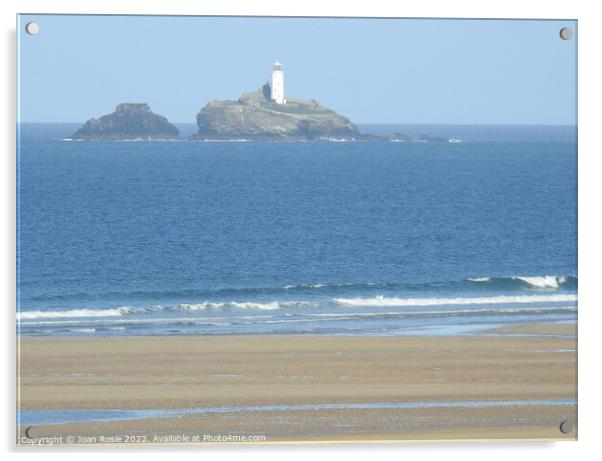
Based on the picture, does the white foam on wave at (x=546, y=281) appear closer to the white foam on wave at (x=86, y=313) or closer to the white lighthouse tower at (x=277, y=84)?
the white lighthouse tower at (x=277, y=84)

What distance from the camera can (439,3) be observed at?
454 inches

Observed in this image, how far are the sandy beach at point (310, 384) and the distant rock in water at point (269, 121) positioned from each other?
6.86 ft

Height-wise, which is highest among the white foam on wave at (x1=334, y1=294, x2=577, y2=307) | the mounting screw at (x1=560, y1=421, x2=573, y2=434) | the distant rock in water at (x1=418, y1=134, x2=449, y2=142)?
the distant rock in water at (x1=418, y1=134, x2=449, y2=142)

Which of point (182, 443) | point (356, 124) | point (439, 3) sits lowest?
point (182, 443)

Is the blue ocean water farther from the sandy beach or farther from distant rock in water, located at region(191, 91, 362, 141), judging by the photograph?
the sandy beach

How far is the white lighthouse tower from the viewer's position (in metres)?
12.6

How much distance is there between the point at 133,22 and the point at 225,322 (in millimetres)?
2973

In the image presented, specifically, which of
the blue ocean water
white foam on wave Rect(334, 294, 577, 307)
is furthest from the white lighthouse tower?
white foam on wave Rect(334, 294, 577, 307)

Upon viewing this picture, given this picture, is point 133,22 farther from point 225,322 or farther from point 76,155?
point 225,322

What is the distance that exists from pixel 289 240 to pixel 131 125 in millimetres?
2124

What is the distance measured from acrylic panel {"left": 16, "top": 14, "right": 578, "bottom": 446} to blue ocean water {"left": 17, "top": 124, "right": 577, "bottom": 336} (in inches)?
1.5

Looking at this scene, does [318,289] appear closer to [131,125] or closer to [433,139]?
[433,139]
